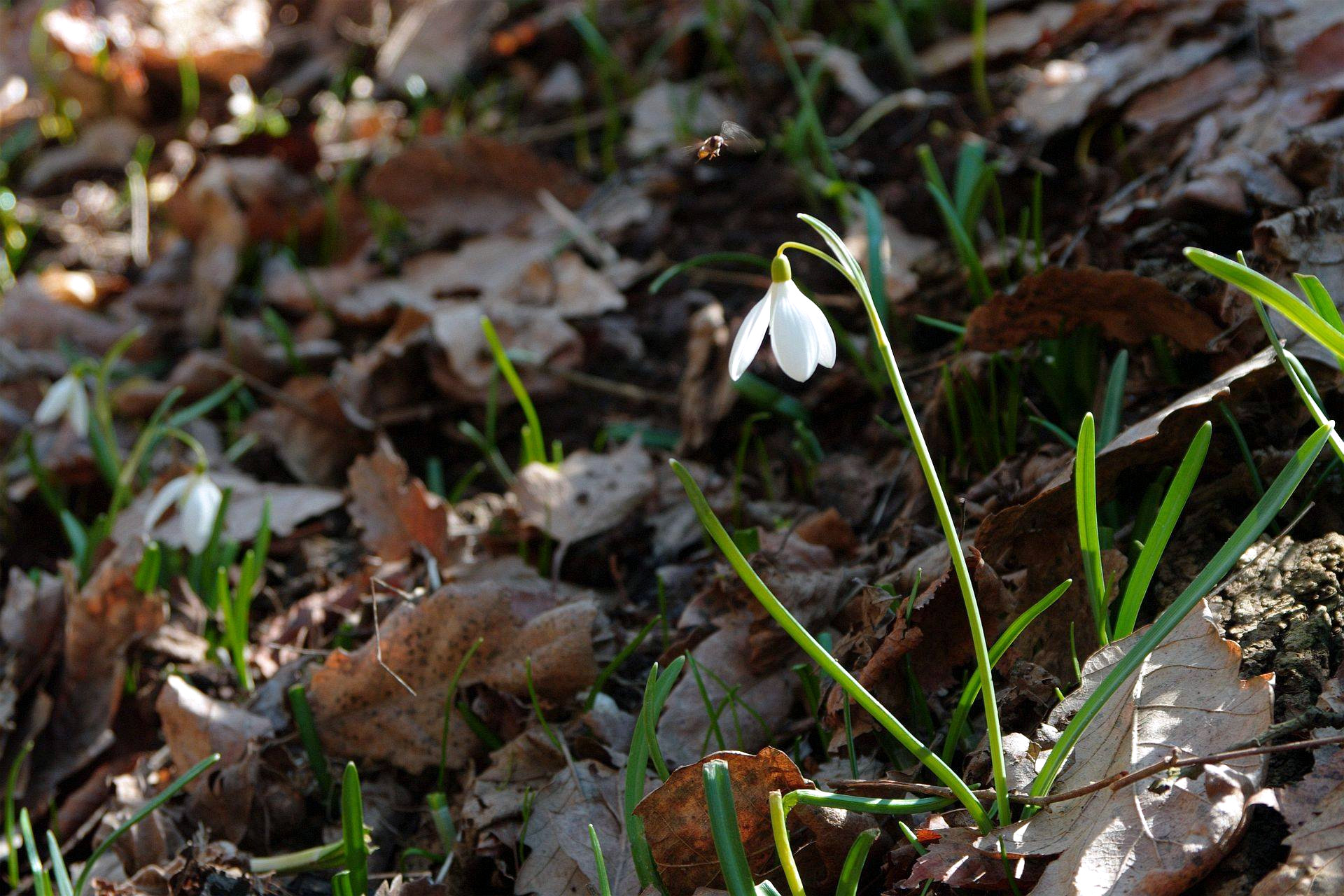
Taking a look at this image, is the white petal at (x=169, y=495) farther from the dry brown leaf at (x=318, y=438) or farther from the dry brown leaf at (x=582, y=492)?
the dry brown leaf at (x=582, y=492)

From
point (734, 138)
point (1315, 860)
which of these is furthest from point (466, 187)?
point (1315, 860)

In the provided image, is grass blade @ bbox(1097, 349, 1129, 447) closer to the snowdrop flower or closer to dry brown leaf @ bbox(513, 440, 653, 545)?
the snowdrop flower

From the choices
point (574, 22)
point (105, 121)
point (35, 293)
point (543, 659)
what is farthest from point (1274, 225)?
point (105, 121)

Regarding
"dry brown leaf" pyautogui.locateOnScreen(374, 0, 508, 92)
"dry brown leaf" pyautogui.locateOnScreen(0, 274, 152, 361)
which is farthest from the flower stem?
"dry brown leaf" pyautogui.locateOnScreen(374, 0, 508, 92)

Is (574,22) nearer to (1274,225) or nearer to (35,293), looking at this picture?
(35,293)

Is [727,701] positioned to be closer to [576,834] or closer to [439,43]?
[576,834]

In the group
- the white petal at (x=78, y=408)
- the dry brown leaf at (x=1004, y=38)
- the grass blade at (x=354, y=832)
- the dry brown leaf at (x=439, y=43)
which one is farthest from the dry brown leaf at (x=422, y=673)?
the dry brown leaf at (x=439, y=43)

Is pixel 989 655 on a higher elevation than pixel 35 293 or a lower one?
higher
